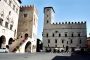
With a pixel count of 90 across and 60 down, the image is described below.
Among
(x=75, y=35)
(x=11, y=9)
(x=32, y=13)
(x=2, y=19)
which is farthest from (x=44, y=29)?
(x=2, y=19)

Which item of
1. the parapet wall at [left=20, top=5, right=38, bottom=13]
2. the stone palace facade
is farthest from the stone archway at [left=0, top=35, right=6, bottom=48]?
the stone palace facade

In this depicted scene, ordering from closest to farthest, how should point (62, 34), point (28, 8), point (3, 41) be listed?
point (3, 41) → point (28, 8) → point (62, 34)

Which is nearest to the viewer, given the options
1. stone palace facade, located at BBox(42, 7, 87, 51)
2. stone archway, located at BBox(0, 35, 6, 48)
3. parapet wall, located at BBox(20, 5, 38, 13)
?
stone archway, located at BBox(0, 35, 6, 48)

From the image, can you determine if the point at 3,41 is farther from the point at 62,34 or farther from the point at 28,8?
the point at 62,34

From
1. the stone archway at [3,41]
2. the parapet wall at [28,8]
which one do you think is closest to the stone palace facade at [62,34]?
the parapet wall at [28,8]

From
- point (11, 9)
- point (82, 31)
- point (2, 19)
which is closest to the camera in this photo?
point (2, 19)

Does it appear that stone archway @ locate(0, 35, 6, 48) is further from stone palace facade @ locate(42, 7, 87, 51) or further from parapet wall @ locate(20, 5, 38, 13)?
stone palace facade @ locate(42, 7, 87, 51)

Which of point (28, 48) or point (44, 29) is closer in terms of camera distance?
point (28, 48)

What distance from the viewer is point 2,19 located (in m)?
38.8

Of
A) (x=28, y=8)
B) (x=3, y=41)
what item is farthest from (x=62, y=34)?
(x=3, y=41)

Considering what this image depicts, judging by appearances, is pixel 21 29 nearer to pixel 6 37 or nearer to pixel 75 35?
pixel 6 37

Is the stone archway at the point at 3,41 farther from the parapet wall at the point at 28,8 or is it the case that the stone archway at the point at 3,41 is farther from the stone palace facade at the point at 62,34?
the stone palace facade at the point at 62,34

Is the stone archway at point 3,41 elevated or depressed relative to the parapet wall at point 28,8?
depressed

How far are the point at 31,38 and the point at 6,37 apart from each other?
27.7 ft
